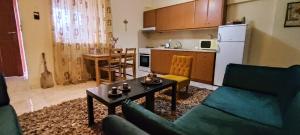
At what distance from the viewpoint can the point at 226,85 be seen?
231cm

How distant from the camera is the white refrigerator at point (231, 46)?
3156 millimetres

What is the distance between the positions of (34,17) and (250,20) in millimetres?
4623

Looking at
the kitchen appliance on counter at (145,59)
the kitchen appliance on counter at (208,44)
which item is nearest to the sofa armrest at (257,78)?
the kitchen appliance on counter at (208,44)

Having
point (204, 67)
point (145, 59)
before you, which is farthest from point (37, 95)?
point (204, 67)

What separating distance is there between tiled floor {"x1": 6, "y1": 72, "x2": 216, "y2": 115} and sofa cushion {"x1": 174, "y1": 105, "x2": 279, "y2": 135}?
2.32m

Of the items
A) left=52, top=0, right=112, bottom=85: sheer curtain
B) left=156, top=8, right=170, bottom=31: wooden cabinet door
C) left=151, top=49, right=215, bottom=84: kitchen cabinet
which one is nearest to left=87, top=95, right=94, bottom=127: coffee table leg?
left=52, top=0, right=112, bottom=85: sheer curtain

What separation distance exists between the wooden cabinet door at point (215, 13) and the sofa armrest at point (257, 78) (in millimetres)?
1737

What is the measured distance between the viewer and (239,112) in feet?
4.84

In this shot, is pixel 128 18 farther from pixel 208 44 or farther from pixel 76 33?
pixel 208 44

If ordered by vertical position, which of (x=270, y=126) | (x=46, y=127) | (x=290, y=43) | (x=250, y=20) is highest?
(x=250, y=20)

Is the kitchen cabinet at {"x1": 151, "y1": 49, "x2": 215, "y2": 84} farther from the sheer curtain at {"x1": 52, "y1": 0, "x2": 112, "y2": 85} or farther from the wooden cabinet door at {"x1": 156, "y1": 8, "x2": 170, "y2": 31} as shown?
the sheer curtain at {"x1": 52, "y1": 0, "x2": 112, "y2": 85}

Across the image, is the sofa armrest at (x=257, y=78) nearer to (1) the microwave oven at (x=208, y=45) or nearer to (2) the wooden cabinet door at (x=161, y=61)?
(1) the microwave oven at (x=208, y=45)

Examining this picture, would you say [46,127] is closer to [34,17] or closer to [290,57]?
[34,17]

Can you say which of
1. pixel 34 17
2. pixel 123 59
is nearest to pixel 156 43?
pixel 123 59
